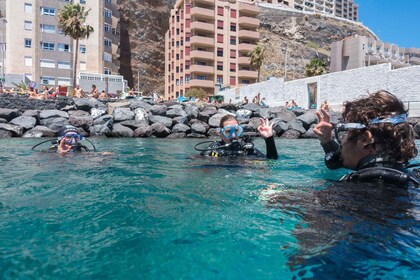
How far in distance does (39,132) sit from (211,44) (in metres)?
43.7

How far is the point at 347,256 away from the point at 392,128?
1.23 meters

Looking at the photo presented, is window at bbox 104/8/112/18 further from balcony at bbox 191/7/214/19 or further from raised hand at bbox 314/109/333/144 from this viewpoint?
raised hand at bbox 314/109/333/144

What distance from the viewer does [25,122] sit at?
56.3 feet

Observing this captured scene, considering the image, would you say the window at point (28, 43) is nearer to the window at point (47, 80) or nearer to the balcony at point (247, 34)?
the window at point (47, 80)

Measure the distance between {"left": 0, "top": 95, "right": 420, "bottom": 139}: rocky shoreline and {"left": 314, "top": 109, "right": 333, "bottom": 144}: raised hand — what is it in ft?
48.4

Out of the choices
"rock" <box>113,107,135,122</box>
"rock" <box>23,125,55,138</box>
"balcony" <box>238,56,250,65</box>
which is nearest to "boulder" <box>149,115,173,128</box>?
"rock" <box>113,107,135,122</box>

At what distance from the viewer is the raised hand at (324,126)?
9.99ft

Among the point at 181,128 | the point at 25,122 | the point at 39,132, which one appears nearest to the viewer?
the point at 39,132

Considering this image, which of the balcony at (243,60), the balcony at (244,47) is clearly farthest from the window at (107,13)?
the balcony at (243,60)

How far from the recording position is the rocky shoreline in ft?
57.2

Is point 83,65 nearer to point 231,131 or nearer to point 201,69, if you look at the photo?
point 201,69

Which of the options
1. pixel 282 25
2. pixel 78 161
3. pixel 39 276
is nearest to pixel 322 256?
pixel 39 276

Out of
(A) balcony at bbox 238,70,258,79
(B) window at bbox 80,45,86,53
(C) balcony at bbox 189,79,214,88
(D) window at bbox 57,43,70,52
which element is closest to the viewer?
(D) window at bbox 57,43,70,52

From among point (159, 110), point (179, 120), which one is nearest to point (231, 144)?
point (179, 120)
